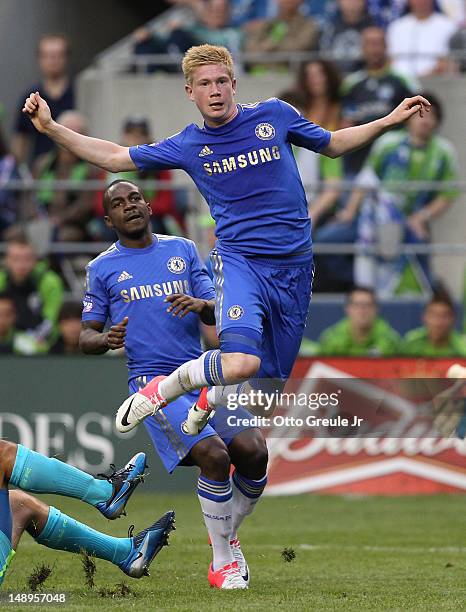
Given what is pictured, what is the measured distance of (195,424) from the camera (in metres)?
7.77

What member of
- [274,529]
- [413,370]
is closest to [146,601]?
[274,529]

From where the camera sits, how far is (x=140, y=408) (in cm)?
771

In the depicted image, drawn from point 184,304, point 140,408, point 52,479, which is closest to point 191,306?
point 184,304

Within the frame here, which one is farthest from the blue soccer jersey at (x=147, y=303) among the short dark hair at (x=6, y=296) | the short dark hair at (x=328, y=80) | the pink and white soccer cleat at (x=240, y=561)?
the short dark hair at (x=328, y=80)

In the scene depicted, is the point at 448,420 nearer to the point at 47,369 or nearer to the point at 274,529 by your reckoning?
the point at 274,529

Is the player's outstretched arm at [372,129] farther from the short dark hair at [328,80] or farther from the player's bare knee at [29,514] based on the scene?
the short dark hair at [328,80]

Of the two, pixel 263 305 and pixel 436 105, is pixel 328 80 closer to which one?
pixel 436 105

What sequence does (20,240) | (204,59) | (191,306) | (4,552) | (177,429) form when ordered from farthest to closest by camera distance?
(20,240) → (177,429) → (191,306) → (204,59) → (4,552)

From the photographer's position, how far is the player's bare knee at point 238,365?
7.44m

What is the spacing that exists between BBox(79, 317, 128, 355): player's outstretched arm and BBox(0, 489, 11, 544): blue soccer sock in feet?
3.98

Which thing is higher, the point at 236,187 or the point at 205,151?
the point at 205,151

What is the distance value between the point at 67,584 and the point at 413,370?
5848mm

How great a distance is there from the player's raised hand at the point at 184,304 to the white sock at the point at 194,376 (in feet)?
1.05

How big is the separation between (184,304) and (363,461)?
600 centimetres
